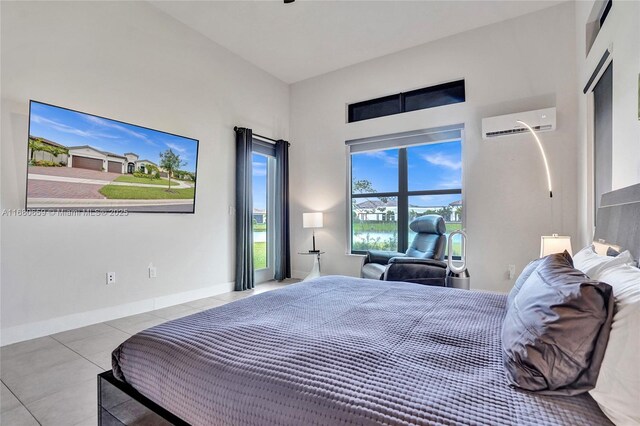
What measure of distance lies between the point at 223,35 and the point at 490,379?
457 cm

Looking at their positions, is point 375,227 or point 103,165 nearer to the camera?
point 103,165

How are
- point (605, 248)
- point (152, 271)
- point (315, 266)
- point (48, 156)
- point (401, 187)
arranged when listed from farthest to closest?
point (315, 266) → point (401, 187) → point (152, 271) → point (48, 156) → point (605, 248)

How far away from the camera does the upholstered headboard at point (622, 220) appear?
1469mm

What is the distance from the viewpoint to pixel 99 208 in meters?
2.98

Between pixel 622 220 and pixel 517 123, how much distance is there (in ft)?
7.41

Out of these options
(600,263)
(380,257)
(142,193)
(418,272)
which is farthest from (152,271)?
(600,263)

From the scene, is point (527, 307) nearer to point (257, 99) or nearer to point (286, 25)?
point (286, 25)

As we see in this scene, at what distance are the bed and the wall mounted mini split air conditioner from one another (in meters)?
2.22

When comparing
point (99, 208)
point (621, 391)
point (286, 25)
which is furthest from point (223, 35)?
point (621, 391)

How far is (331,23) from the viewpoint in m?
3.81

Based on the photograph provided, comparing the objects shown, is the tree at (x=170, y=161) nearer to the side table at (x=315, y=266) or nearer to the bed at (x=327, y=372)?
the side table at (x=315, y=266)

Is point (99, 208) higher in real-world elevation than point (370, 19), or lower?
lower

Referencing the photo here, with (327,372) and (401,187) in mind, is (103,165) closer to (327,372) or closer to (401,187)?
(327,372)

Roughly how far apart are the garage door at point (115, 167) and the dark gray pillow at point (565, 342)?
11.4 feet
